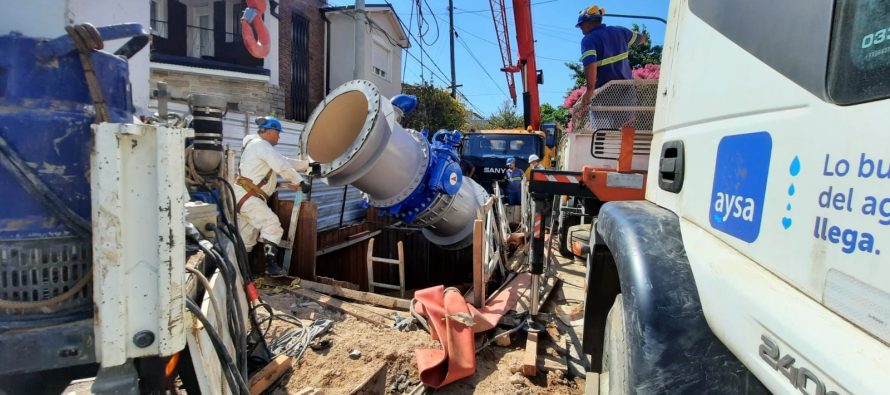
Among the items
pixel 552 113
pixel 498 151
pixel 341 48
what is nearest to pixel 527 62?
pixel 498 151

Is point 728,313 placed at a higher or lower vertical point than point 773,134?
lower

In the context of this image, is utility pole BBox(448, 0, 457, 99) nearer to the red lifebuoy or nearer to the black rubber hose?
the red lifebuoy

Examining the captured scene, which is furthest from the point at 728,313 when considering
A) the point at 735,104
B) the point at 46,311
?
the point at 46,311

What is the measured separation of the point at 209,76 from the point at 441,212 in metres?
8.25

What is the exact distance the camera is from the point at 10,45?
53.2 inches

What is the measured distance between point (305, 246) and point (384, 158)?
1427 mm

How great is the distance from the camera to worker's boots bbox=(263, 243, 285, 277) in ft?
15.5

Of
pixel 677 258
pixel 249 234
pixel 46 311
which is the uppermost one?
pixel 677 258

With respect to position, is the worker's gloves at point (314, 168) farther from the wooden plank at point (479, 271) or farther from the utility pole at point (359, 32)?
the utility pole at point (359, 32)

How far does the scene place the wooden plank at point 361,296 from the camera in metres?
4.23

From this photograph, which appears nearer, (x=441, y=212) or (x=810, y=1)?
(x=810, y=1)

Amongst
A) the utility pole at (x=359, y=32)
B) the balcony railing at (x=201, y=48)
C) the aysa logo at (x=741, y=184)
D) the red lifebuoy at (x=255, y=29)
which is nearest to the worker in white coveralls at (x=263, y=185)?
the aysa logo at (x=741, y=184)

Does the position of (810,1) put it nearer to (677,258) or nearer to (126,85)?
(677,258)

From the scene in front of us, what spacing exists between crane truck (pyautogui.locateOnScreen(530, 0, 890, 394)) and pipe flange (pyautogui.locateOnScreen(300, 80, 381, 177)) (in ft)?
10.1
